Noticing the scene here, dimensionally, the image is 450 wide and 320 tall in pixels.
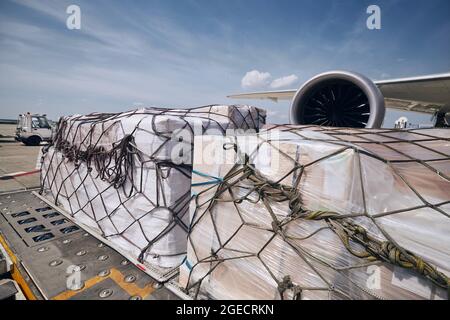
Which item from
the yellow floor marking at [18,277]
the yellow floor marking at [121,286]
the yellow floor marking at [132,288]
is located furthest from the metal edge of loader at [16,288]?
the yellow floor marking at [132,288]

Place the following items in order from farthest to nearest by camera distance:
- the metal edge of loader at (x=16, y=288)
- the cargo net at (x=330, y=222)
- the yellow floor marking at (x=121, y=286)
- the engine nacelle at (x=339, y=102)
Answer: the engine nacelle at (x=339, y=102) → the metal edge of loader at (x=16, y=288) → the yellow floor marking at (x=121, y=286) → the cargo net at (x=330, y=222)

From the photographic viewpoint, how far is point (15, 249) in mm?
2867

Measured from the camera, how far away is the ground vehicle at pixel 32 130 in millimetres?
14750

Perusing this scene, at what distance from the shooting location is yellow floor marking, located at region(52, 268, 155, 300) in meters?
2.15

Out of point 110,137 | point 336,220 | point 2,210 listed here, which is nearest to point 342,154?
point 336,220

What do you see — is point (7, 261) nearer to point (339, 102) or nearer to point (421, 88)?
point (339, 102)

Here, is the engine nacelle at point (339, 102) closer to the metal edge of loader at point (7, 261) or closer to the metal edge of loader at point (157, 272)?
the metal edge of loader at point (157, 272)

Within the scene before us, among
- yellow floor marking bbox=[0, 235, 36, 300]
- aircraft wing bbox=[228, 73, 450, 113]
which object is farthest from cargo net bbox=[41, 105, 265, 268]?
aircraft wing bbox=[228, 73, 450, 113]

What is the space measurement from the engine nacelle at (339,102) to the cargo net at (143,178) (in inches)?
57.6

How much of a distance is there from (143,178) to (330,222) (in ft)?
7.39

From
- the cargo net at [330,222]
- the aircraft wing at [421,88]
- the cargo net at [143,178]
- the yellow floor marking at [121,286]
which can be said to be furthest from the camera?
the aircraft wing at [421,88]

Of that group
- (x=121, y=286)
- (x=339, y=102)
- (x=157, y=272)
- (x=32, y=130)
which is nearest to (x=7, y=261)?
(x=121, y=286)

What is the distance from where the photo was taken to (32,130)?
49.1 ft
